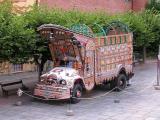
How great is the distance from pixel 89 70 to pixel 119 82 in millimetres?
2405

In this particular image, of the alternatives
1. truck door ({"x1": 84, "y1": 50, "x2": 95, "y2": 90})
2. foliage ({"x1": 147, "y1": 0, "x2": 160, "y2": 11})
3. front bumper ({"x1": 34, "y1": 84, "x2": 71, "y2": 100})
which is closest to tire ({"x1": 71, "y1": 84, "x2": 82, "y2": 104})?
front bumper ({"x1": 34, "y1": 84, "x2": 71, "y2": 100})

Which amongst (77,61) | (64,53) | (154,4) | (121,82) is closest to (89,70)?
(77,61)

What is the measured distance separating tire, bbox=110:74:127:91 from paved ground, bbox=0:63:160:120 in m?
0.29

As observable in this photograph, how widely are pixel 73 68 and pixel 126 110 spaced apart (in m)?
2.47

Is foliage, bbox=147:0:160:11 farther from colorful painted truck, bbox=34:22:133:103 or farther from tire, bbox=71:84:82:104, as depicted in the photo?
tire, bbox=71:84:82:104

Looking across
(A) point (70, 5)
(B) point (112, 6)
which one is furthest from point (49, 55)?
(B) point (112, 6)

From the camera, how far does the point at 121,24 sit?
18875 millimetres

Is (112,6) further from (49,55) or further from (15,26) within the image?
(15,26)

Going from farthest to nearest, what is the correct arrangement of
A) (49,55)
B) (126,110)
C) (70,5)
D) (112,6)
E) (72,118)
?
(112,6) < (70,5) < (49,55) < (126,110) < (72,118)

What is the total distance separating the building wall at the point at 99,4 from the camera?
2659 centimetres

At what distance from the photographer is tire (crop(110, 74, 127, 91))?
17516mm

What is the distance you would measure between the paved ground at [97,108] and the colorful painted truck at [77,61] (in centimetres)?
45

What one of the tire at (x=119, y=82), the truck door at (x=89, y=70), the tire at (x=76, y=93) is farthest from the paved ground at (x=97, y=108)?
the truck door at (x=89, y=70)

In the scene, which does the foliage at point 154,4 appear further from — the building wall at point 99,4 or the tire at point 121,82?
the tire at point 121,82
